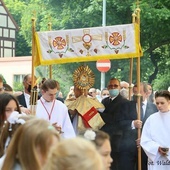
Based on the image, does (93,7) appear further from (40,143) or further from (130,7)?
(40,143)

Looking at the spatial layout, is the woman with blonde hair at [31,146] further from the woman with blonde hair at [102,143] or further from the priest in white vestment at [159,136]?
the priest in white vestment at [159,136]

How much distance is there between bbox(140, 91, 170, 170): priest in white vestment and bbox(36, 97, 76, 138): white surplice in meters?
1.07

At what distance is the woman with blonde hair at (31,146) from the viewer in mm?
3355

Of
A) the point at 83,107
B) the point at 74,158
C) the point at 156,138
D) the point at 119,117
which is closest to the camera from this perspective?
the point at 74,158

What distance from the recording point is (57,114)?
8.70 metres

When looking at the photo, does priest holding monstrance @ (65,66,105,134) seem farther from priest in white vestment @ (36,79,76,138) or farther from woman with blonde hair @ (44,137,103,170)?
woman with blonde hair @ (44,137,103,170)

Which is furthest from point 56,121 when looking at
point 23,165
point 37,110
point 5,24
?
point 5,24

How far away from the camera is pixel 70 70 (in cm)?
3067

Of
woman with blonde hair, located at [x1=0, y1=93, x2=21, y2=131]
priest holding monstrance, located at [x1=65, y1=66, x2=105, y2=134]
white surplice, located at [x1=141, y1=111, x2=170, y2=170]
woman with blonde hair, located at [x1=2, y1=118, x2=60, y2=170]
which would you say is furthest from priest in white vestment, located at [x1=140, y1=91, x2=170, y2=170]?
woman with blonde hair, located at [x1=2, y1=118, x2=60, y2=170]

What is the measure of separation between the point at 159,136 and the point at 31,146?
5726 mm

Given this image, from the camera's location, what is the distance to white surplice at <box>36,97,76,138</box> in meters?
8.67

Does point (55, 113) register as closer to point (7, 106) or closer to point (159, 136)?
point (159, 136)

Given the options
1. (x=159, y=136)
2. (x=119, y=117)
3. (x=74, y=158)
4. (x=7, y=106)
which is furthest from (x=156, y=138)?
(x=74, y=158)

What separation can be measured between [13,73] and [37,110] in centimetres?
3325
